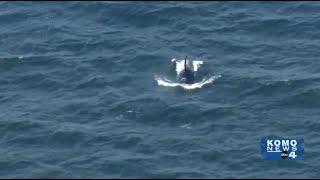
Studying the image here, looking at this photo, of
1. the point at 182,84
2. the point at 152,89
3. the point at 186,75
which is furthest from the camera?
the point at 182,84

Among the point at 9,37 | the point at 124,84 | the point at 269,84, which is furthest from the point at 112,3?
the point at 269,84

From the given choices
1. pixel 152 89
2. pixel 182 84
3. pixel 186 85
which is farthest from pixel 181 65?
pixel 152 89

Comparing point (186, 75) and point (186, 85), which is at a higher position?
point (186, 75)

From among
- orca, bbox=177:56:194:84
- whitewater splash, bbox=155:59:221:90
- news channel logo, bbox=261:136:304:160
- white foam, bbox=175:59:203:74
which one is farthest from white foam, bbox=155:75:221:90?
news channel logo, bbox=261:136:304:160

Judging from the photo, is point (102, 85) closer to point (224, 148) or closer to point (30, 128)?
point (30, 128)

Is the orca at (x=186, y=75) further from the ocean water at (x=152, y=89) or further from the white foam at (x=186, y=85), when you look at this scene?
the ocean water at (x=152, y=89)

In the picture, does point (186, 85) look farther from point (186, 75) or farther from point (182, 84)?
point (186, 75)

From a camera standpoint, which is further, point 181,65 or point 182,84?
point 181,65
